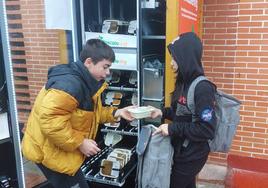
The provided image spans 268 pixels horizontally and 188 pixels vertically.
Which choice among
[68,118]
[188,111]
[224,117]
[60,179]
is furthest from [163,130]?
[60,179]

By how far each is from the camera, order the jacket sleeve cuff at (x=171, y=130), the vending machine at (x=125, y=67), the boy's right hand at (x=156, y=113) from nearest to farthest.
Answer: the jacket sleeve cuff at (x=171, y=130)
the boy's right hand at (x=156, y=113)
the vending machine at (x=125, y=67)

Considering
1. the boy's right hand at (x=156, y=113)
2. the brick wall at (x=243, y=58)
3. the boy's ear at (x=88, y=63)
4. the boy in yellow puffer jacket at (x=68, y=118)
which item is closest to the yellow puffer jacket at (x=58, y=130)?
the boy in yellow puffer jacket at (x=68, y=118)

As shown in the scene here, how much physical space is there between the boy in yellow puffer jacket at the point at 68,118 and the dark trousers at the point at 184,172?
0.61 meters

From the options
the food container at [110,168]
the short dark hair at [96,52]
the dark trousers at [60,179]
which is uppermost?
the short dark hair at [96,52]

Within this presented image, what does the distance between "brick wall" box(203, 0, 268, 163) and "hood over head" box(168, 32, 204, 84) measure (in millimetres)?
1732

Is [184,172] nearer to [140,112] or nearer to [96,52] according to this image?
[140,112]

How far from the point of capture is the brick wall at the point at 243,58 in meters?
3.59

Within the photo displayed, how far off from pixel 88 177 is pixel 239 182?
1630mm

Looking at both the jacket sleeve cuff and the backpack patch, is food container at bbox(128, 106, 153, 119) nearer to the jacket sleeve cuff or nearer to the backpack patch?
the jacket sleeve cuff

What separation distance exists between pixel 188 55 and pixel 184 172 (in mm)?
867

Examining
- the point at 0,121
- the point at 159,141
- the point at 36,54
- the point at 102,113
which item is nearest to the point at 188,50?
the point at 159,141

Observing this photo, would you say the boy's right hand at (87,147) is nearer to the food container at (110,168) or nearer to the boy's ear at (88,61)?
the boy's ear at (88,61)

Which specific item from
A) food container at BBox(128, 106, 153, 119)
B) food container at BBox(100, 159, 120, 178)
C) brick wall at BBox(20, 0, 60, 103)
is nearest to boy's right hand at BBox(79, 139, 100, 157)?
food container at BBox(128, 106, 153, 119)

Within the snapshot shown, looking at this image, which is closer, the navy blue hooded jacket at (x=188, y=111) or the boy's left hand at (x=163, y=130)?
the navy blue hooded jacket at (x=188, y=111)
